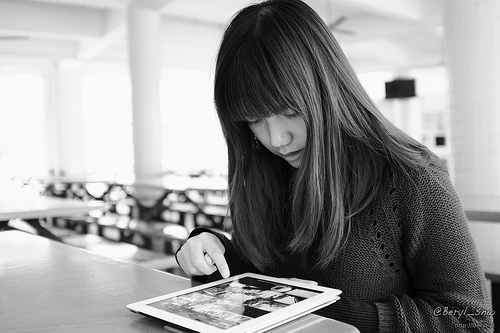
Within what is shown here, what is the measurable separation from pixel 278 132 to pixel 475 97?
6.15ft

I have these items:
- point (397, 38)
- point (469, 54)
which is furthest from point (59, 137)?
point (469, 54)

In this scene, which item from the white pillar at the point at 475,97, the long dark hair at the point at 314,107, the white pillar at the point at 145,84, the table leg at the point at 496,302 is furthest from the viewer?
the white pillar at the point at 145,84

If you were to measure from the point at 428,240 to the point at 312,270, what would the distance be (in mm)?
259

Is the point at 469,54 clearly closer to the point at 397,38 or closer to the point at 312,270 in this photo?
the point at 312,270

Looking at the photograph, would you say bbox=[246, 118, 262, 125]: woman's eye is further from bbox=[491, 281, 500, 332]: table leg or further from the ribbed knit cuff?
bbox=[491, 281, 500, 332]: table leg

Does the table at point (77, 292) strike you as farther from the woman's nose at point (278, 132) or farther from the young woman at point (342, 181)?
the woman's nose at point (278, 132)

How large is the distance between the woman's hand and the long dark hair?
18 centimetres

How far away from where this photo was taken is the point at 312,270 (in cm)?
112

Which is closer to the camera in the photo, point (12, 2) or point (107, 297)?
point (107, 297)

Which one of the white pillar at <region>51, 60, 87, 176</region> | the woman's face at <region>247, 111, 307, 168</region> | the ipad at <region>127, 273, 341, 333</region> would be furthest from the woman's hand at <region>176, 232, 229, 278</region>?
the white pillar at <region>51, 60, 87, 176</region>

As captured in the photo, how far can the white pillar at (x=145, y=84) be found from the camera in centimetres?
693

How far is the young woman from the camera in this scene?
968mm

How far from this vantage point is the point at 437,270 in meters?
0.97

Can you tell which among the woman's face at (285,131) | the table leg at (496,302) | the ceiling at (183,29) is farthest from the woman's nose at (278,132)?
the ceiling at (183,29)
